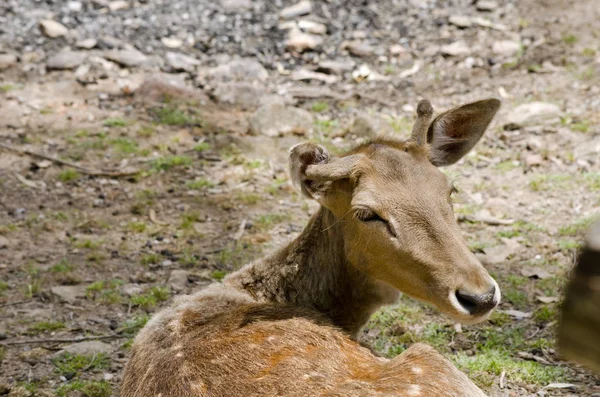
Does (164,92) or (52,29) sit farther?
(52,29)

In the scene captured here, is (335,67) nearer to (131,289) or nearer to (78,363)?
(131,289)

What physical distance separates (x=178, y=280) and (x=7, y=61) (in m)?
6.03

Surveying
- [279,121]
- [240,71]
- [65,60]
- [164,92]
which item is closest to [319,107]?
[279,121]

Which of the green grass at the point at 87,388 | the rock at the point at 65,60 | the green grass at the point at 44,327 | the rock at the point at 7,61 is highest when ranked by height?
the green grass at the point at 87,388

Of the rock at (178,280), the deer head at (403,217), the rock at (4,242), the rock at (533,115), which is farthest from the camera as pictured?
the rock at (533,115)

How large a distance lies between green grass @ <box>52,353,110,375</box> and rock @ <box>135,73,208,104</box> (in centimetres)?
528

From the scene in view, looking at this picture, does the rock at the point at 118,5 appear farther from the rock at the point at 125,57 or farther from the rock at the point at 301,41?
the rock at the point at 301,41

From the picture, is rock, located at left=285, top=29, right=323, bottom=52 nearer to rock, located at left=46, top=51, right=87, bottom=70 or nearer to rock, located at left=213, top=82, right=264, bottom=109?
rock, located at left=213, top=82, right=264, bottom=109

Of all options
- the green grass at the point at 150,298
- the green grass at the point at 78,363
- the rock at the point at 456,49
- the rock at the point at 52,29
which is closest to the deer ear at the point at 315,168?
the green grass at the point at 78,363

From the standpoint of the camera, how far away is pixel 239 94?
10.9 meters

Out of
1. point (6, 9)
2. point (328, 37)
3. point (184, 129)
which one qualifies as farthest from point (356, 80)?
point (6, 9)

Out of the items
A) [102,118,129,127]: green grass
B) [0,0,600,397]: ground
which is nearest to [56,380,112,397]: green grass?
[0,0,600,397]: ground

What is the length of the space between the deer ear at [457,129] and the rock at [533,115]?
14.6 ft

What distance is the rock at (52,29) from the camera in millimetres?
12203
